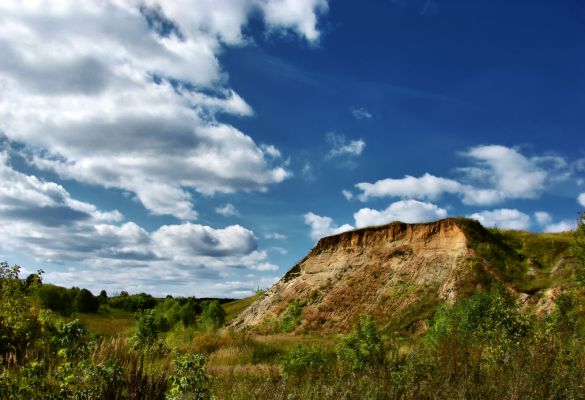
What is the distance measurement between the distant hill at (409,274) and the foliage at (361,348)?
1678 centimetres

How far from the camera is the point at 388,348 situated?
1383 cm

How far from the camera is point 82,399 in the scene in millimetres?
5828

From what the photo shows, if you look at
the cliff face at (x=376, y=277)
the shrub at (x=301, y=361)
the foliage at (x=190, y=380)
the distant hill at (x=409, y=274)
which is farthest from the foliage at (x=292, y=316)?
the foliage at (x=190, y=380)

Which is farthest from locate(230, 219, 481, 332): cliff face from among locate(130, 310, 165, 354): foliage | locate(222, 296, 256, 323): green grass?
locate(222, 296, 256, 323): green grass

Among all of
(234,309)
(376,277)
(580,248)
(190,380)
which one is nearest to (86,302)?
(234,309)

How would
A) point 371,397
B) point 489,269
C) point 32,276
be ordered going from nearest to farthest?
point 371,397 < point 32,276 < point 489,269

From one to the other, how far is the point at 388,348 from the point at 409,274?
21.6 m

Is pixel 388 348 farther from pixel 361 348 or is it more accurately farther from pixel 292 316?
pixel 292 316

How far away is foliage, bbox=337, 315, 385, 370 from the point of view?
1265cm

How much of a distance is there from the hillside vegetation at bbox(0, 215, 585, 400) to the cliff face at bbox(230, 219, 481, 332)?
152mm

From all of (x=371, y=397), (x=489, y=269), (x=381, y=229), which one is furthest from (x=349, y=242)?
(x=371, y=397)

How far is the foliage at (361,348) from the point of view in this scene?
41.5 ft

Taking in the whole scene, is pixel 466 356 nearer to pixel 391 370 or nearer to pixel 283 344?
pixel 391 370

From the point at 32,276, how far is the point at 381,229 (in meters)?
29.3
